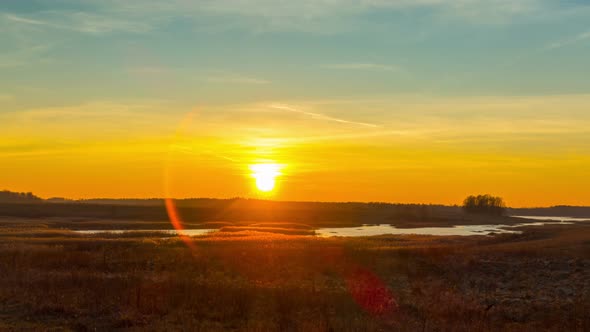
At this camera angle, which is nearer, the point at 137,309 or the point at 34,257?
the point at 137,309

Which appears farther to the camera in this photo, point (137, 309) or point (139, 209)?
point (139, 209)

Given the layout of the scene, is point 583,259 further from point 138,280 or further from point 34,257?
point 34,257

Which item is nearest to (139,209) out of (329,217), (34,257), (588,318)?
(329,217)

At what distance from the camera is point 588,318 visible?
64.1 ft

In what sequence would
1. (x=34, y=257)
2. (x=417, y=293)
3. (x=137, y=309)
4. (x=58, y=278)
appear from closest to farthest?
(x=137, y=309), (x=58, y=278), (x=417, y=293), (x=34, y=257)

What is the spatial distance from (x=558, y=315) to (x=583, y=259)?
712 inches

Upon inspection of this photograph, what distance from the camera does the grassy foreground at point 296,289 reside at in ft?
57.4

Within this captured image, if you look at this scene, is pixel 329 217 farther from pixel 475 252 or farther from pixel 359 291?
pixel 359 291

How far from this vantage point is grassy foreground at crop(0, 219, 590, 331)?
1748 centimetres

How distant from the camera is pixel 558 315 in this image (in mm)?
20438

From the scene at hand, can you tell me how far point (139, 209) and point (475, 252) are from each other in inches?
5418

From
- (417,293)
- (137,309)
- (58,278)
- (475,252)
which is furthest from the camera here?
(475,252)

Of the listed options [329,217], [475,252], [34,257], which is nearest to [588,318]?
[475,252]

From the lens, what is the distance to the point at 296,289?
24438 millimetres
